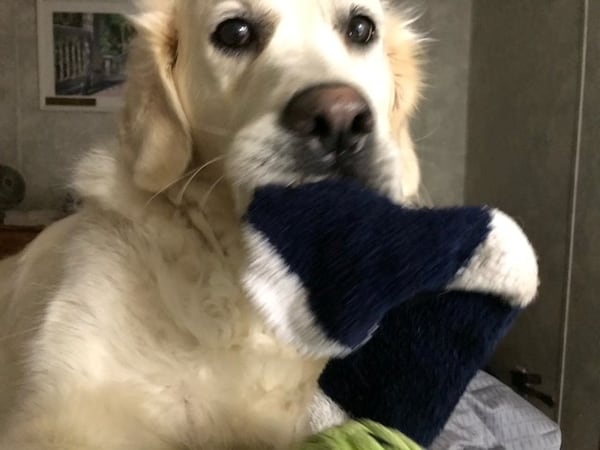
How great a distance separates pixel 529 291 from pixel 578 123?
1.70 metres

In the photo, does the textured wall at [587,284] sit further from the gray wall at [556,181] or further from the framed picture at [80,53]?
the framed picture at [80,53]

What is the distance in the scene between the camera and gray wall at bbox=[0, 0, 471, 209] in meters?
3.19

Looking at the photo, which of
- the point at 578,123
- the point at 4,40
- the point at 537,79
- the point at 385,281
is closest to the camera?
the point at 385,281

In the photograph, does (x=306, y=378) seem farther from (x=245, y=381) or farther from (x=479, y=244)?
(x=479, y=244)

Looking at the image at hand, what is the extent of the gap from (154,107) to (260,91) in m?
0.16

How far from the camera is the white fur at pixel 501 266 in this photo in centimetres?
61

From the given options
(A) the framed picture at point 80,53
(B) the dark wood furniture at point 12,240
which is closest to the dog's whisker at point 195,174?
(B) the dark wood furniture at point 12,240

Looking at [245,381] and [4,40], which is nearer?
[245,381]

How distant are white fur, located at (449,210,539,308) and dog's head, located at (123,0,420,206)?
19 cm

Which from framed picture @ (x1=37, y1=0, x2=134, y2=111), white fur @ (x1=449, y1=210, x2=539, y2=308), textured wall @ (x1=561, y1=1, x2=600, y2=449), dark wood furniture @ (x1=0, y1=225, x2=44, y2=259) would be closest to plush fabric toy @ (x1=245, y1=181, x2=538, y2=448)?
white fur @ (x1=449, y1=210, x2=539, y2=308)

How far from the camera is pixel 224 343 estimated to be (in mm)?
899

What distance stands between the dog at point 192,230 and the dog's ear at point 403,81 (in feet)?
0.28

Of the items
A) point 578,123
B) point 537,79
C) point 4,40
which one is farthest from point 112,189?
point 4,40

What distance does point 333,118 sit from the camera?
0.75 metres
